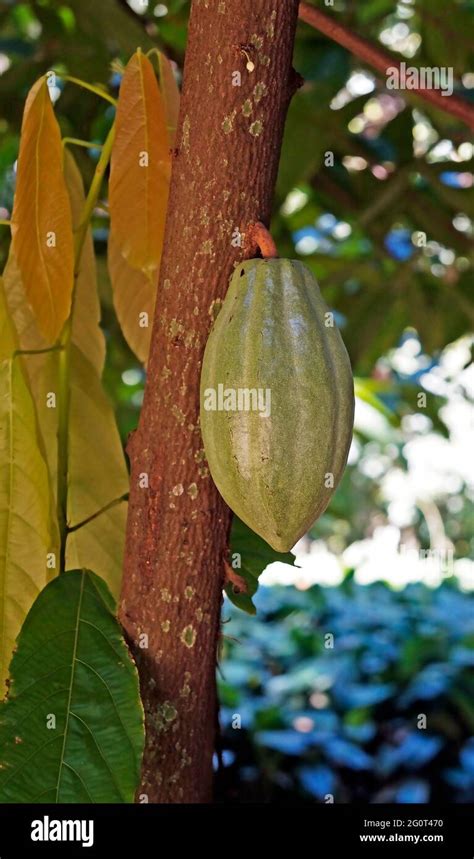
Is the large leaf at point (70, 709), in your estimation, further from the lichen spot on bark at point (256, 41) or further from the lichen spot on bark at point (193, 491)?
the lichen spot on bark at point (256, 41)

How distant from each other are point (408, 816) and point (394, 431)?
1757 millimetres

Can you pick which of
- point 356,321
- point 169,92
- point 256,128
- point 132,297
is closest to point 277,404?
point 256,128

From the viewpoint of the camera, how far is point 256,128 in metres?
0.78

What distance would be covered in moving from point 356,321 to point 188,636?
4.32 feet

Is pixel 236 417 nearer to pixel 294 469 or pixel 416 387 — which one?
pixel 294 469

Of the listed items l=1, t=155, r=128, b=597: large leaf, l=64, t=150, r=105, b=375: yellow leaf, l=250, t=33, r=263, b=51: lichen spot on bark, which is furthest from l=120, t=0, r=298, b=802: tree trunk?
l=64, t=150, r=105, b=375: yellow leaf

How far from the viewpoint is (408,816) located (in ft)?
3.19

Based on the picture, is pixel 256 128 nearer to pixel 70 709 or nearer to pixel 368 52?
pixel 368 52

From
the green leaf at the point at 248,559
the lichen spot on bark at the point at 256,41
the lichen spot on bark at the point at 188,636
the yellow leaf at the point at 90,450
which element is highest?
the lichen spot on bark at the point at 256,41

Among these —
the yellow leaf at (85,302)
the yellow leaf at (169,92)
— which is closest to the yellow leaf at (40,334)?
the yellow leaf at (85,302)

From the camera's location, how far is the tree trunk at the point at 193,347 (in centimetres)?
78

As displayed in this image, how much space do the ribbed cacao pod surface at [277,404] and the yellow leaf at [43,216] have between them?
21 cm

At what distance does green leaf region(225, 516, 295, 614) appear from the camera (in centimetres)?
91

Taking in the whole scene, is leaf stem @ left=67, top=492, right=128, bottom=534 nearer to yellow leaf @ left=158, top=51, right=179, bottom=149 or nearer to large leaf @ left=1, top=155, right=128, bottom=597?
large leaf @ left=1, top=155, right=128, bottom=597
